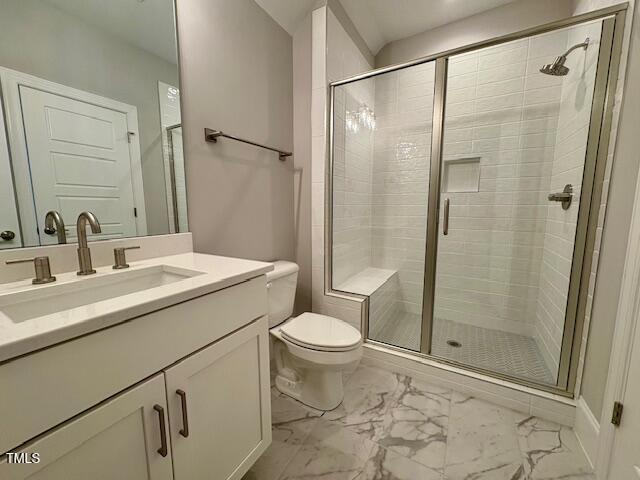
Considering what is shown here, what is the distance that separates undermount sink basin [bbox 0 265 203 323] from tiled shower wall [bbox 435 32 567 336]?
189 cm

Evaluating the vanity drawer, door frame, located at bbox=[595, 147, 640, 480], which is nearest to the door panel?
the vanity drawer

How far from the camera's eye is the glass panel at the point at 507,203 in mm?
1683

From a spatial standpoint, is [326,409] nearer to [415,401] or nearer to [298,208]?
[415,401]

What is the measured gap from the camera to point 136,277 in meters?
0.96

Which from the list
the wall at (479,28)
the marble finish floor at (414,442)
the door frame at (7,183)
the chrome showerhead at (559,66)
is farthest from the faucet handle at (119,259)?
the wall at (479,28)

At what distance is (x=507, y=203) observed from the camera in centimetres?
208

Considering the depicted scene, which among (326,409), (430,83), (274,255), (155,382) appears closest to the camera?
(155,382)

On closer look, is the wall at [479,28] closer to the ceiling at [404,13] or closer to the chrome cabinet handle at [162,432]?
the ceiling at [404,13]

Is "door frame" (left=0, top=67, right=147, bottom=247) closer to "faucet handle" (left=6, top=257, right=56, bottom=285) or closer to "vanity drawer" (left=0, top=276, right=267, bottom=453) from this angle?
"faucet handle" (left=6, top=257, right=56, bottom=285)

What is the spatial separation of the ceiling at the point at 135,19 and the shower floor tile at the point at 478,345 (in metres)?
A: 1.99

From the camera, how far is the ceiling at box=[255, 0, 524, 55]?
1.73 meters

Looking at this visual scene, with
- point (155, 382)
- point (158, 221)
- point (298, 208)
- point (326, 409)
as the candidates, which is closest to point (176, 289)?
point (155, 382)

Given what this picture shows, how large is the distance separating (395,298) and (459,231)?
78cm

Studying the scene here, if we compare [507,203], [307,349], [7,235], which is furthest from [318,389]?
[507,203]
